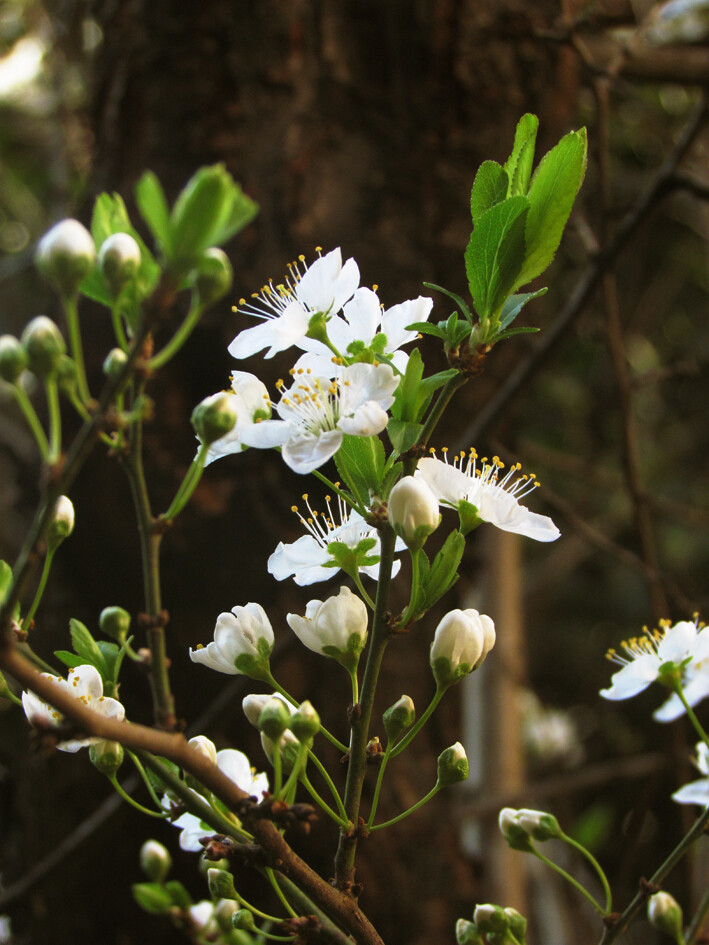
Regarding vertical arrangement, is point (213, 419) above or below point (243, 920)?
above

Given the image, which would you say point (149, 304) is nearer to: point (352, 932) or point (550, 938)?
point (352, 932)

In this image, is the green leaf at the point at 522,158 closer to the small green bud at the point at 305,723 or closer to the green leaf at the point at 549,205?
the green leaf at the point at 549,205

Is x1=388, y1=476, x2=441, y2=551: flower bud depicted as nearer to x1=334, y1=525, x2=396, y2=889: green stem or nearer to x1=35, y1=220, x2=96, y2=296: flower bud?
x1=334, y1=525, x2=396, y2=889: green stem

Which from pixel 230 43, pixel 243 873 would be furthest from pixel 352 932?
pixel 230 43

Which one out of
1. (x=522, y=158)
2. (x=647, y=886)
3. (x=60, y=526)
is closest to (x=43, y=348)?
(x=60, y=526)

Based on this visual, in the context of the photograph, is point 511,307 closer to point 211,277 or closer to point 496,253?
point 496,253
